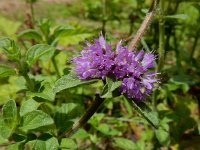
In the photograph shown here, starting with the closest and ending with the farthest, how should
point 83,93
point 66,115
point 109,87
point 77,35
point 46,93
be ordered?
point 109,87, point 46,93, point 66,115, point 83,93, point 77,35

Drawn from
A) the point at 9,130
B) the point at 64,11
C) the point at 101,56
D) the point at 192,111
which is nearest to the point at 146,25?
the point at 101,56

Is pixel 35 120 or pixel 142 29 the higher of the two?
pixel 142 29

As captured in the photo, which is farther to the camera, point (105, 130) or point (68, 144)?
point (105, 130)

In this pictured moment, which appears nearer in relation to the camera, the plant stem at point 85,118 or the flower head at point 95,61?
the flower head at point 95,61

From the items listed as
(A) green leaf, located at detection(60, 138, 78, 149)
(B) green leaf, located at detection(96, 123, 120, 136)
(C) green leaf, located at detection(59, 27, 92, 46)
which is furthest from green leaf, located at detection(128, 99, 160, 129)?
(C) green leaf, located at detection(59, 27, 92, 46)

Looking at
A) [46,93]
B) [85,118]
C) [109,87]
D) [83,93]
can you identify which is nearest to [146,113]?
[109,87]

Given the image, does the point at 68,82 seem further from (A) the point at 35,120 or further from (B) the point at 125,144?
(B) the point at 125,144

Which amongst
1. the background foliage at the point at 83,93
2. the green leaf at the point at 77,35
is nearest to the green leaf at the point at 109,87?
the background foliage at the point at 83,93

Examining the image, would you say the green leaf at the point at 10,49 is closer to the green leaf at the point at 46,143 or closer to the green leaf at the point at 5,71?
the green leaf at the point at 5,71
